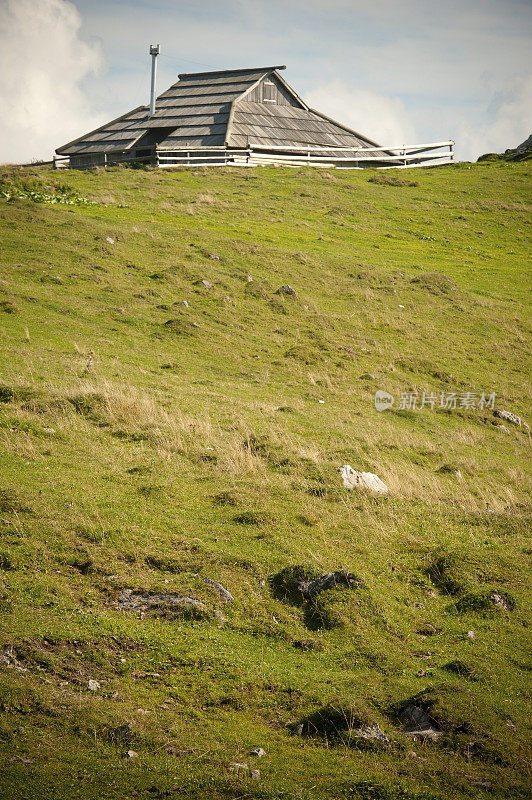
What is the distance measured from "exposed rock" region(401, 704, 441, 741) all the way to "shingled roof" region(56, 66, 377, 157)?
61083 mm

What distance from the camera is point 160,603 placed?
10.3 m

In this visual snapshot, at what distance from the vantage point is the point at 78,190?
1690 inches

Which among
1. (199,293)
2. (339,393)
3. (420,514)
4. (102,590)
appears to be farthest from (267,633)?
(199,293)

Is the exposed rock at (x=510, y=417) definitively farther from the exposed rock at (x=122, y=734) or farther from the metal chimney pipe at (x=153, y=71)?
the metal chimney pipe at (x=153, y=71)

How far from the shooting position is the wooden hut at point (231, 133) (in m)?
64.2

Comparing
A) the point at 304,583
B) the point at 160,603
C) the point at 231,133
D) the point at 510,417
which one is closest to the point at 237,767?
the point at 160,603

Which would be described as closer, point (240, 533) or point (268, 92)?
point (240, 533)

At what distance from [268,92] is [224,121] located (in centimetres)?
1128

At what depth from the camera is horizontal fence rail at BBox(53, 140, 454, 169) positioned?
203 feet

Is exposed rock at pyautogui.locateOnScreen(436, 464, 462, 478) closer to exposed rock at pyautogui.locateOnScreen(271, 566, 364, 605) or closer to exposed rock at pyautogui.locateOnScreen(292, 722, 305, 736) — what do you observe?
exposed rock at pyautogui.locateOnScreen(271, 566, 364, 605)

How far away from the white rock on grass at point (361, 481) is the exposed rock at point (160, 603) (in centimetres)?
606

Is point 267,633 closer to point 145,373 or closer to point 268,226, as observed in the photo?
point 145,373

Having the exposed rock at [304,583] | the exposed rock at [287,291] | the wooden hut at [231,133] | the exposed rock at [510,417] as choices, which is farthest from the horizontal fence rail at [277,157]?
the exposed rock at [304,583]

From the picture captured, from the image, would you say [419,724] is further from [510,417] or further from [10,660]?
[510,417]
